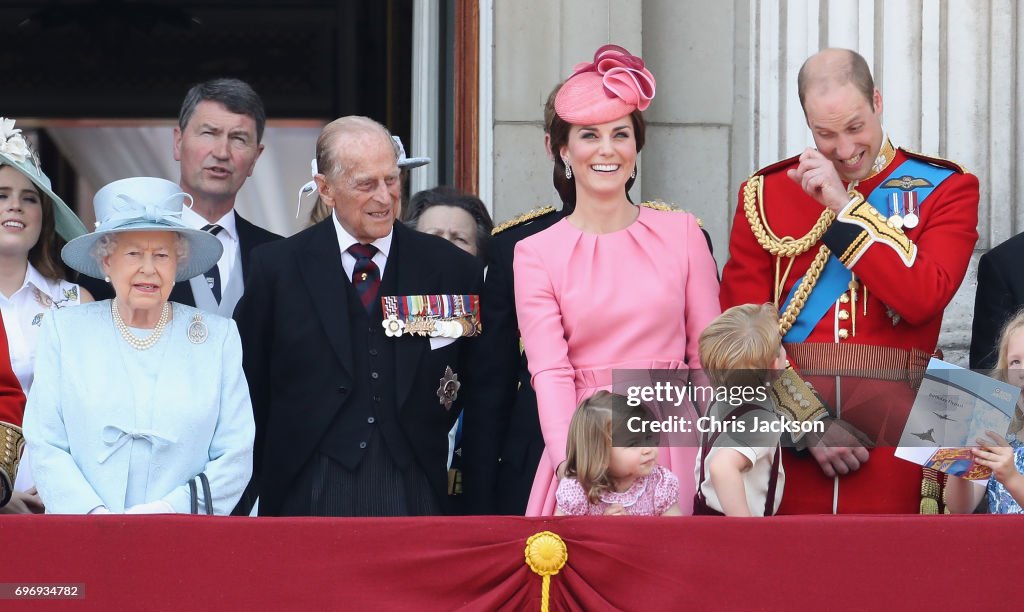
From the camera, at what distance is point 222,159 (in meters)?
5.45

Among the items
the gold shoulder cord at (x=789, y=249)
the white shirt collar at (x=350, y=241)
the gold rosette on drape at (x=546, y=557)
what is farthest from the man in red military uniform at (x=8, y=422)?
the gold shoulder cord at (x=789, y=249)

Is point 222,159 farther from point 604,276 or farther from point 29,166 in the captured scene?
point 604,276

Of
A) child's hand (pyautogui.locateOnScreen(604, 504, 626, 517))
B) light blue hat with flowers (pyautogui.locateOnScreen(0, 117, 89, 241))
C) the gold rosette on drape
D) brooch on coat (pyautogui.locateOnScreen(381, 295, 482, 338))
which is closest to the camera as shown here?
the gold rosette on drape

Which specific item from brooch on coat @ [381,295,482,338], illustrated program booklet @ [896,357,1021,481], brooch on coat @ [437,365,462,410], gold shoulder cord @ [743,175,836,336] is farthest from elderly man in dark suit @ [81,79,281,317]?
illustrated program booklet @ [896,357,1021,481]

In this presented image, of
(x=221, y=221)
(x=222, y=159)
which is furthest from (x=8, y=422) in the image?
(x=222, y=159)

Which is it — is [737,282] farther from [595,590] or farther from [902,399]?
[595,590]

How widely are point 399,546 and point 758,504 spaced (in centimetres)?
88

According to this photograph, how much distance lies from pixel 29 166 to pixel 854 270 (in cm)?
227

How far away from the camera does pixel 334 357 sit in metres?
4.56

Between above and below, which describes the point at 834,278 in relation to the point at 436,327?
above

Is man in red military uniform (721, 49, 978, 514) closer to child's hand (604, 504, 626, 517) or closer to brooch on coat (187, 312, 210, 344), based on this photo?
child's hand (604, 504, 626, 517)

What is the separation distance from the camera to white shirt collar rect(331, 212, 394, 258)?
185 inches

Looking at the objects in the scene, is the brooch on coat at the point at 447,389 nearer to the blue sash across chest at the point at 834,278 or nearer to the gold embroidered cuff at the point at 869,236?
the blue sash across chest at the point at 834,278

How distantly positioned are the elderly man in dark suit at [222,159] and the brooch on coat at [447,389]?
35.4 inches
